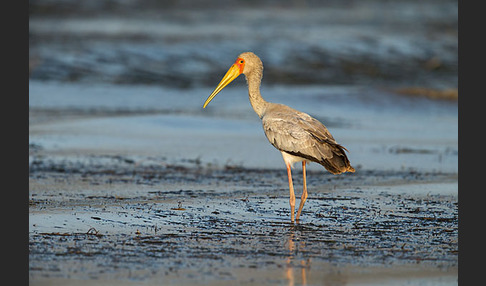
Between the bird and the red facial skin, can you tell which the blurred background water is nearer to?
the red facial skin

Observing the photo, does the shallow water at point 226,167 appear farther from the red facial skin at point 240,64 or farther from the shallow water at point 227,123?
the red facial skin at point 240,64

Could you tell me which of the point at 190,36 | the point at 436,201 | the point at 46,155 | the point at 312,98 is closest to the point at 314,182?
the point at 436,201

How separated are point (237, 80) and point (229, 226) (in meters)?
14.9

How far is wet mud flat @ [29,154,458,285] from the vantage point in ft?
21.2

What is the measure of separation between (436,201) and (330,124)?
6.35m

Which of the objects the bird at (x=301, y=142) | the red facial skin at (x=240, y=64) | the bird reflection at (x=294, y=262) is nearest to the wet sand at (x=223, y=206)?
the bird reflection at (x=294, y=262)

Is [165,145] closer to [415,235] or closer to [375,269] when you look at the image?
[415,235]

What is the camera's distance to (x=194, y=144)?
13.5 meters

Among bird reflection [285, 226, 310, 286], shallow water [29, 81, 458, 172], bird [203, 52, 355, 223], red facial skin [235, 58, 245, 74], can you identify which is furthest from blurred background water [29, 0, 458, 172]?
bird reflection [285, 226, 310, 286]

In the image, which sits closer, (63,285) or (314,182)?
(63,285)

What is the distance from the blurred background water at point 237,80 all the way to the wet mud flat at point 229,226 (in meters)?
1.31

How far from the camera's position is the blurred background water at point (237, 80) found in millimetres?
13883

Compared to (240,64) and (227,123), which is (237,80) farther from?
(240,64)

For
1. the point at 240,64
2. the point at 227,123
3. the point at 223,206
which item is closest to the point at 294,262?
the point at 223,206
